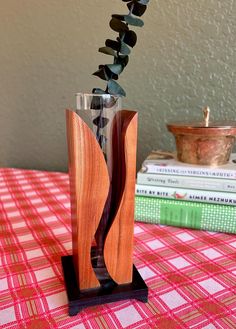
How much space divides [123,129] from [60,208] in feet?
1.44

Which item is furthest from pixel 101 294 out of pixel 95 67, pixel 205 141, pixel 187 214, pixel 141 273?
pixel 95 67

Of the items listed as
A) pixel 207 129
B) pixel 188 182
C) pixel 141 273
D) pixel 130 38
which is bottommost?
pixel 141 273

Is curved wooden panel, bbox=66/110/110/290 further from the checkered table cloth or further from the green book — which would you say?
the green book

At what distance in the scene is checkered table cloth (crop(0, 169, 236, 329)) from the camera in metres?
0.38

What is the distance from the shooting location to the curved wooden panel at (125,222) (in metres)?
0.39

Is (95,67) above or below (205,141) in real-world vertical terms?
above

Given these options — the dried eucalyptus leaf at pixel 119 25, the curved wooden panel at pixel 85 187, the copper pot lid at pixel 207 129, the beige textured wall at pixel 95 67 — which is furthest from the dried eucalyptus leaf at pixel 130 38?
the beige textured wall at pixel 95 67

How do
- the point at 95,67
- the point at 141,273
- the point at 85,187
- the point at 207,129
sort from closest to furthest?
the point at 85,187, the point at 141,273, the point at 207,129, the point at 95,67

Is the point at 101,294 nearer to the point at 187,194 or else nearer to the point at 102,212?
the point at 102,212

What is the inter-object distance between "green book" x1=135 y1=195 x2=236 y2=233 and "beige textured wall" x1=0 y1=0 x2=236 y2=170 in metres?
0.34

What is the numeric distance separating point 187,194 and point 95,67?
59 cm

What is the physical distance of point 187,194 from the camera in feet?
2.08

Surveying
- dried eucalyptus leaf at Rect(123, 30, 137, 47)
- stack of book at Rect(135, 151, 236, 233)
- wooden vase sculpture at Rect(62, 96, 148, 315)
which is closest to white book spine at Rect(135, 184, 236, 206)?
stack of book at Rect(135, 151, 236, 233)

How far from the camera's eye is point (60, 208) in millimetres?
760
